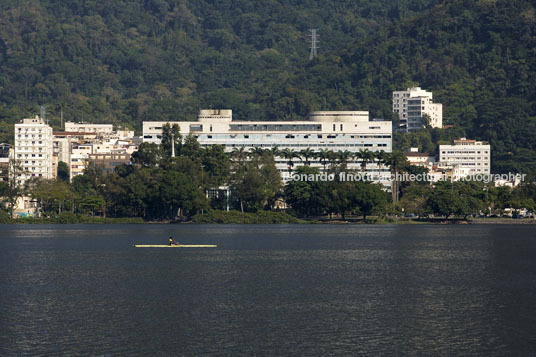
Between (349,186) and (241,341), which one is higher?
(349,186)

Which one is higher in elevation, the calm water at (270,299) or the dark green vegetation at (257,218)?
the dark green vegetation at (257,218)

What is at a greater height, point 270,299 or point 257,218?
point 257,218

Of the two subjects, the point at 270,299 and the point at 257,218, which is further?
the point at 257,218

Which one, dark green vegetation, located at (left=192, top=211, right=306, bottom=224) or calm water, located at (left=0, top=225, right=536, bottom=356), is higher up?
dark green vegetation, located at (left=192, top=211, right=306, bottom=224)

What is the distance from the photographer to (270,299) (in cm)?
7431

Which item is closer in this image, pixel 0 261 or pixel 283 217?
pixel 0 261

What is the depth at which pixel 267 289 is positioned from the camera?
80438 millimetres

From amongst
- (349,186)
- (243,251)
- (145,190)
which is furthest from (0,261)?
(349,186)

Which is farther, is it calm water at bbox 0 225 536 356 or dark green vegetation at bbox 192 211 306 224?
dark green vegetation at bbox 192 211 306 224

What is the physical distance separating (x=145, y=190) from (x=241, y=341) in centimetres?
13190

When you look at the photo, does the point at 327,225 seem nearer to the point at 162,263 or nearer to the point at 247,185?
the point at 247,185

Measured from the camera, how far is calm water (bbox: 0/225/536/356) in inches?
2232

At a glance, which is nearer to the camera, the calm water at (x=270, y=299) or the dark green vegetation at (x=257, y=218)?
the calm water at (x=270, y=299)

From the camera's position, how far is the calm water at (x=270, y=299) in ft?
186
